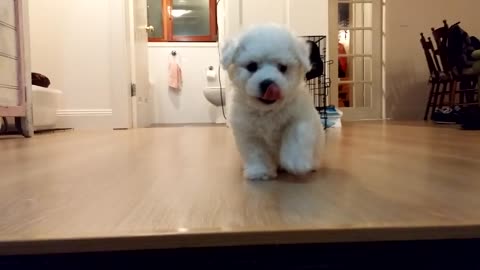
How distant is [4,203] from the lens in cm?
83

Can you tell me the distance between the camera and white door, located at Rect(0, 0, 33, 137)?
2598mm

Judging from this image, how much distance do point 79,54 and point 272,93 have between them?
3562 mm

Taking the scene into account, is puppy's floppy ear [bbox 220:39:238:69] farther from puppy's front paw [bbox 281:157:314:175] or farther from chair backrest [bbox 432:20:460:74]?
chair backrest [bbox 432:20:460:74]

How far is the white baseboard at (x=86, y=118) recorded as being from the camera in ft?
13.8

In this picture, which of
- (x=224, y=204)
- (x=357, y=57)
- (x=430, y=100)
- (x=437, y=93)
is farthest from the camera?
(x=357, y=57)

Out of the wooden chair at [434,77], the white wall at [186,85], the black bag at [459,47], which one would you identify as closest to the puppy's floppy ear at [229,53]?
the black bag at [459,47]

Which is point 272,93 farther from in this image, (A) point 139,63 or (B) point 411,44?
(B) point 411,44

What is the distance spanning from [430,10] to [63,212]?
5.77 metres

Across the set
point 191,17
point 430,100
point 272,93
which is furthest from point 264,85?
point 191,17

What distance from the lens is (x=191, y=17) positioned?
6.19m

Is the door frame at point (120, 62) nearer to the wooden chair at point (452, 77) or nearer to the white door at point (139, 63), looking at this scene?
the white door at point (139, 63)

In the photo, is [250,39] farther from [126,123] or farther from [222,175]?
[126,123]

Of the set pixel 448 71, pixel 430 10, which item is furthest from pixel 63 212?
pixel 430 10

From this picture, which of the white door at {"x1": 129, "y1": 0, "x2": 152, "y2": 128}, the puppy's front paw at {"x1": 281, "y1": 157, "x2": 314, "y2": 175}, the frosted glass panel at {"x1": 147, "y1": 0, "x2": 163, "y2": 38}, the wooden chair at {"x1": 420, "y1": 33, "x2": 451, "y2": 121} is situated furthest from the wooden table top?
the frosted glass panel at {"x1": 147, "y1": 0, "x2": 163, "y2": 38}
